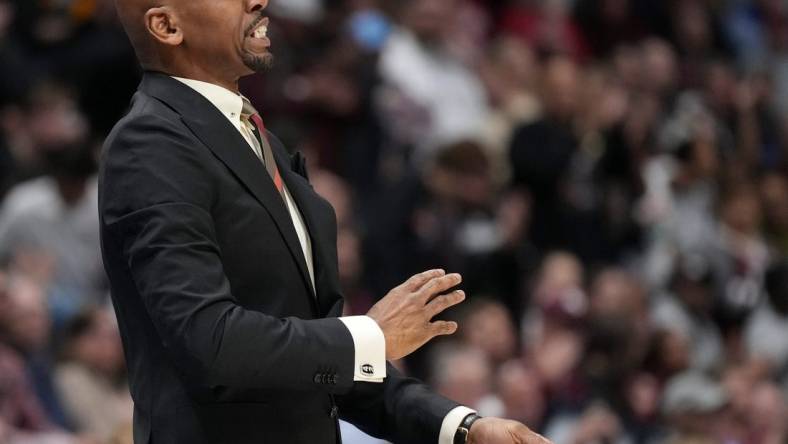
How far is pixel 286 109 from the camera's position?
8.21 metres

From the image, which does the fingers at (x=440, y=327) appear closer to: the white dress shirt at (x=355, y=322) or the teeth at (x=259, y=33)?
the white dress shirt at (x=355, y=322)

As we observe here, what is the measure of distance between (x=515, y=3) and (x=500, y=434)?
8.23 m

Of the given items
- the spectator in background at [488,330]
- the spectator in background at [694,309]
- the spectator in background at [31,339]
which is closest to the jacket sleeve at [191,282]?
the spectator in background at [31,339]

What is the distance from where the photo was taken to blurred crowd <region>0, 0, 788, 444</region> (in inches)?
265

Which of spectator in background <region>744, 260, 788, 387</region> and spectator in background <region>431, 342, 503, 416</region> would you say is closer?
spectator in background <region>431, 342, 503, 416</region>

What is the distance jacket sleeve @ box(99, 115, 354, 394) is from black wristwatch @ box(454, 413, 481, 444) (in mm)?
368

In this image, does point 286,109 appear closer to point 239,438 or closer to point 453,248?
point 453,248

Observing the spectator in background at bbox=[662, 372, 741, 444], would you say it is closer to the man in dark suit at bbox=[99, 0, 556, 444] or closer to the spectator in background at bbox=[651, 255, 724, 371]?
the spectator in background at bbox=[651, 255, 724, 371]

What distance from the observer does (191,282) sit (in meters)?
2.43

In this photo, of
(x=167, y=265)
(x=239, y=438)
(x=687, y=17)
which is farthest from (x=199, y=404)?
(x=687, y=17)

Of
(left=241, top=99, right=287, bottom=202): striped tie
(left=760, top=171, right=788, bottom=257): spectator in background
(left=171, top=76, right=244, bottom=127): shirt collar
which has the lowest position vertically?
(left=760, top=171, right=788, bottom=257): spectator in background

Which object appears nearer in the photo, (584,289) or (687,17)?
(584,289)

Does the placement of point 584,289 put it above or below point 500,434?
below

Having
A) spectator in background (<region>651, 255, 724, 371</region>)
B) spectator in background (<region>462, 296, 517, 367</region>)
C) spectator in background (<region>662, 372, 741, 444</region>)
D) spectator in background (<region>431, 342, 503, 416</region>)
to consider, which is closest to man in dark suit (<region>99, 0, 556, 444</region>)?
spectator in background (<region>431, 342, 503, 416</region>)
